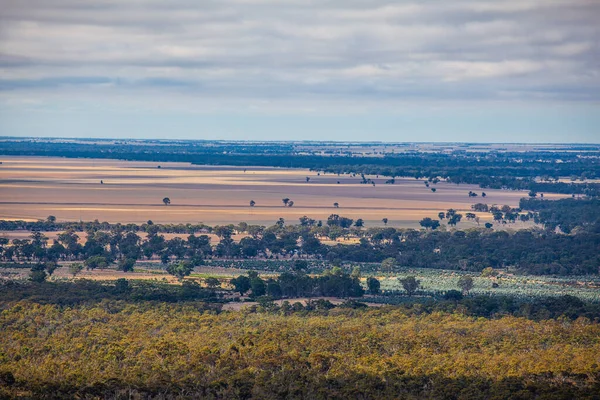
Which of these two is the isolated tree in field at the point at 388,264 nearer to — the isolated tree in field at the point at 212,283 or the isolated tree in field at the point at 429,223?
the isolated tree in field at the point at 212,283

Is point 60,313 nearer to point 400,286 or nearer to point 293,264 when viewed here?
point 400,286

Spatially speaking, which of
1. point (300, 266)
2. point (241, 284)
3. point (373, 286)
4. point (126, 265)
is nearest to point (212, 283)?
point (241, 284)

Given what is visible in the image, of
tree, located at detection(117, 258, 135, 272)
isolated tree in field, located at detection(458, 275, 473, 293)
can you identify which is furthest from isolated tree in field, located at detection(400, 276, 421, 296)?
tree, located at detection(117, 258, 135, 272)

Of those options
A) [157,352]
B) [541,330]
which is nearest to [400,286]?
[541,330]

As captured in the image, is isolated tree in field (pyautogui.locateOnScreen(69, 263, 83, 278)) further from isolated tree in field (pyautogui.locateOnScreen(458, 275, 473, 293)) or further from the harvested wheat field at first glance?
the harvested wheat field

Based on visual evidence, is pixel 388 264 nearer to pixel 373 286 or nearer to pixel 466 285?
pixel 466 285

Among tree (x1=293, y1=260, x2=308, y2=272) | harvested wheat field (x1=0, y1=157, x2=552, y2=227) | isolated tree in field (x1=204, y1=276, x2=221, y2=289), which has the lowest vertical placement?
harvested wheat field (x1=0, y1=157, x2=552, y2=227)
